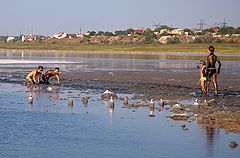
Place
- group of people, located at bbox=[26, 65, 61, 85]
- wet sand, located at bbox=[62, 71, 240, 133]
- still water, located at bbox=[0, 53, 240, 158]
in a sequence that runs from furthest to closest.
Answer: group of people, located at bbox=[26, 65, 61, 85] → wet sand, located at bbox=[62, 71, 240, 133] → still water, located at bbox=[0, 53, 240, 158]

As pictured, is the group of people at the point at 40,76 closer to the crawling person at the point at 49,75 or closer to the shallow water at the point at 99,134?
the crawling person at the point at 49,75

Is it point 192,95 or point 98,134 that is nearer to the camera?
point 98,134

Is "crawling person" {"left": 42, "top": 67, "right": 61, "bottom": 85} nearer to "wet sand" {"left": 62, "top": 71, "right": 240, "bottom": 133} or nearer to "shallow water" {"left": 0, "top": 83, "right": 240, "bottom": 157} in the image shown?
"wet sand" {"left": 62, "top": 71, "right": 240, "bottom": 133}

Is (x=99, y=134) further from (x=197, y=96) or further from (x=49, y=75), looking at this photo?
(x=49, y=75)

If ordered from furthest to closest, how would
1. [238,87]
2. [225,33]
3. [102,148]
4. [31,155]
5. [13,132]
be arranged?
1. [225,33]
2. [238,87]
3. [13,132]
4. [102,148]
5. [31,155]

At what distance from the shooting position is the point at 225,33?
167750 mm

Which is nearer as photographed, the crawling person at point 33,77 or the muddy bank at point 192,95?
the muddy bank at point 192,95

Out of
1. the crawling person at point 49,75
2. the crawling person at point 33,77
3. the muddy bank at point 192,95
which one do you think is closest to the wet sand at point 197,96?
the muddy bank at point 192,95

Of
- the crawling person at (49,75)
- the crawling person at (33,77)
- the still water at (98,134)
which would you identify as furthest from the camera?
the crawling person at (33,77)

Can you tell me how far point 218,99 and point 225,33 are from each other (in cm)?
14890

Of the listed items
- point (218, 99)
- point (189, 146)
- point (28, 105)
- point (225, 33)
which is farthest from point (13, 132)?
point (225, 33)

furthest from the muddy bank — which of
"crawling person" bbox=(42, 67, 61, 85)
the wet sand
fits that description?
"crawling person" bbox=(42, 67, 61, 85)

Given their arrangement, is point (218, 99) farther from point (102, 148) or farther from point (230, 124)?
point (102, 148)

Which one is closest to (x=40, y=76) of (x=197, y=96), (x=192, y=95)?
(x=192, y=95)
